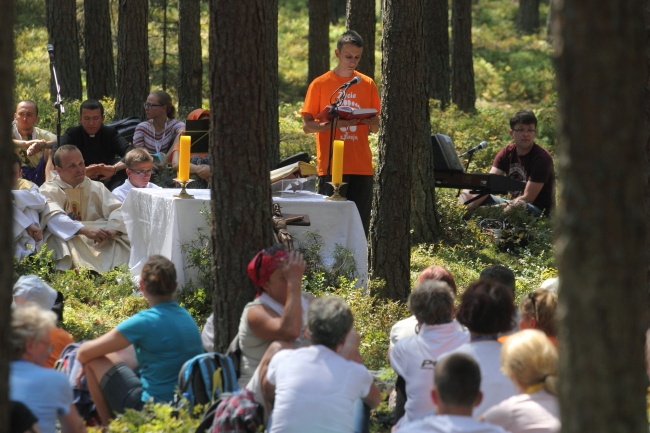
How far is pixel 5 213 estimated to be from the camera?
11.9 feet

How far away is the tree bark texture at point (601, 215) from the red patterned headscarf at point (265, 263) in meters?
2.88

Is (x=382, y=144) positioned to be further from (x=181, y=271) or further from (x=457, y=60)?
(x=457, y=60)

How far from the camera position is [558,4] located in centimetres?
328

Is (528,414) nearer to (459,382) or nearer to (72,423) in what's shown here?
(459,382)

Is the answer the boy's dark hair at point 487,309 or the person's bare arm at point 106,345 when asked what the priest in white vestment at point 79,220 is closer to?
the person's bare arm at point 106,345

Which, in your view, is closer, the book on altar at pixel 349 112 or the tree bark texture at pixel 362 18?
the book on altar at pixel 349 112

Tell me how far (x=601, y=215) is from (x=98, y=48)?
15602 millimetres

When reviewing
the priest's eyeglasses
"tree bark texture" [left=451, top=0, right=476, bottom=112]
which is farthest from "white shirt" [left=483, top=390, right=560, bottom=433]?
"tree bark texture" [left=451, top=0, right=476, bottom=112]

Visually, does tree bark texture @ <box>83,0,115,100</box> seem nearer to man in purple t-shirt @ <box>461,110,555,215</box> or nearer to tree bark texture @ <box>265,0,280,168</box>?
tree bark texture @ <box>265,0,280,168</box>

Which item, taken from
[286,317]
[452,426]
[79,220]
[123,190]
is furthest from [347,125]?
[452,426]

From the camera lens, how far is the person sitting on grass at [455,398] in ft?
14.0

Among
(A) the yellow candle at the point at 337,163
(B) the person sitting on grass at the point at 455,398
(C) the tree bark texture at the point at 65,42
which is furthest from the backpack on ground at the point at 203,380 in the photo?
(C) the tree bark texture at the point at 65,42

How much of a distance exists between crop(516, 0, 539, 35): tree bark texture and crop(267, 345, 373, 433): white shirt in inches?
1170

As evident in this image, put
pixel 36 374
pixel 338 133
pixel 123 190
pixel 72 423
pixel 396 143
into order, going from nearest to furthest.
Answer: pixel 36 374, pixel 72 423, pixel 396 143, pixel 338 133, pixel 123 190
